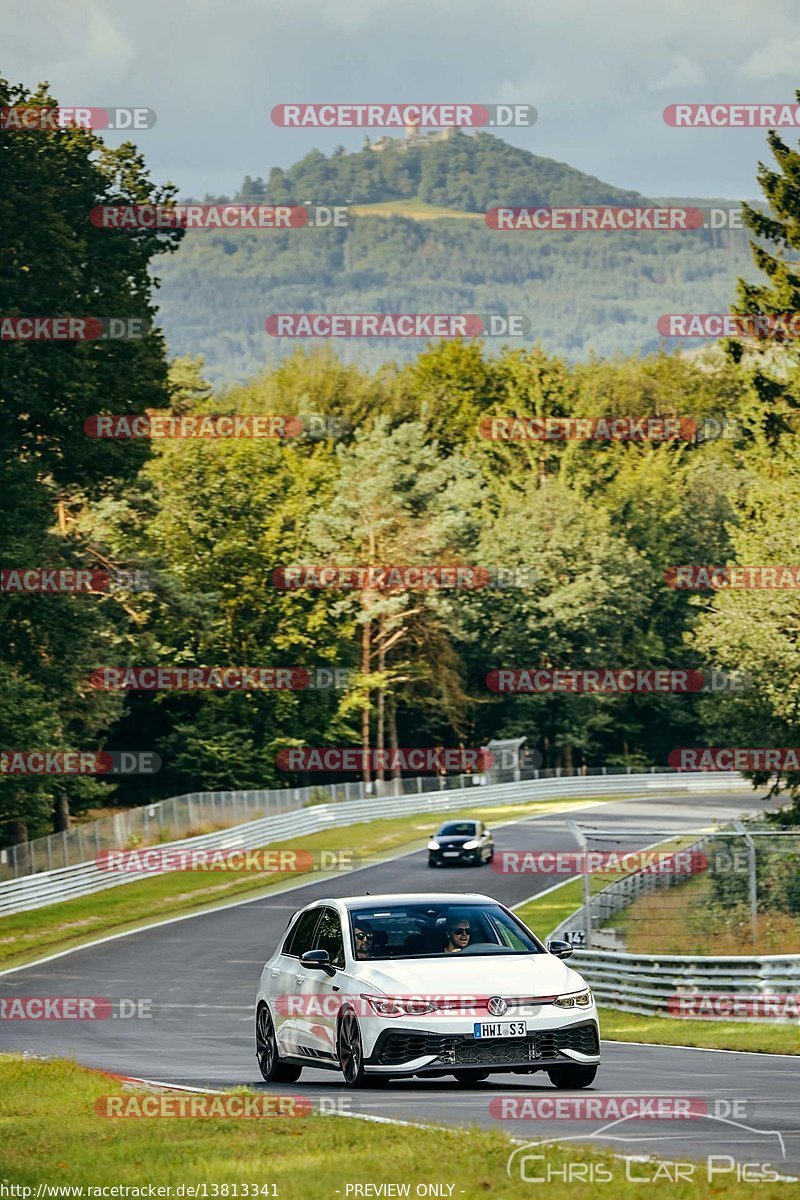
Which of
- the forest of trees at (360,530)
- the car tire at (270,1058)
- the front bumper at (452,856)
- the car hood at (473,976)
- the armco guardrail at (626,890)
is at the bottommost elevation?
the front bumper at (452,856)

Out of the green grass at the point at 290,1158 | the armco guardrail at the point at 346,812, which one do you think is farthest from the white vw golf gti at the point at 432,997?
the armco guardrail at the point at 346,812

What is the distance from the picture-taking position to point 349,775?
87312 millimetres

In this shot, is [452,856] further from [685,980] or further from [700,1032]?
[700,1032]

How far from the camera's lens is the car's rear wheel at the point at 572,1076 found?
13969 mm

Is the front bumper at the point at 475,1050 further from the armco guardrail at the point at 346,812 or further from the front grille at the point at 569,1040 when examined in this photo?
the armco guardrail at the point at 346,812

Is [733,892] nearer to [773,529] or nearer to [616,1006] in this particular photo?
[616,1006]

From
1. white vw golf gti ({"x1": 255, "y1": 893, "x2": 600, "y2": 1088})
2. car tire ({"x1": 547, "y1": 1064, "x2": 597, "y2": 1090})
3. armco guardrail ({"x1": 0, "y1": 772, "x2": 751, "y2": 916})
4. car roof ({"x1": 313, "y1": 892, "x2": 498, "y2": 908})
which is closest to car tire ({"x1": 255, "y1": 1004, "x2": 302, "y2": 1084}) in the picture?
white vw golf gti ({"x1": 255, "y1": 893, "x2": 600, "y2": 1088})

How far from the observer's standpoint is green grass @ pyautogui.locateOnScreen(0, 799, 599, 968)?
42406mm

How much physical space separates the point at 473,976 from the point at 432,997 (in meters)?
0.36

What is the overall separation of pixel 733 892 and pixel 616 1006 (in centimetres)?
253

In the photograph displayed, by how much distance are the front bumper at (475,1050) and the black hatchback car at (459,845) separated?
39401 mm

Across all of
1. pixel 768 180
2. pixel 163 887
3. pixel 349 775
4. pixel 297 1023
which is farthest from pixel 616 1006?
pixel 349 775

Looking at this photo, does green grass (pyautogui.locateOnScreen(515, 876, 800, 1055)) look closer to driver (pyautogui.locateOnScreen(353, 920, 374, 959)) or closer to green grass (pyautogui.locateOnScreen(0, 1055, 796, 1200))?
driver (pyautogui.locateOnScreen(353, 920, 374, 959))

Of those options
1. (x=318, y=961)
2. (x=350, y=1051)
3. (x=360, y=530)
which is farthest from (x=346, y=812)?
(x=350, y=1051)
